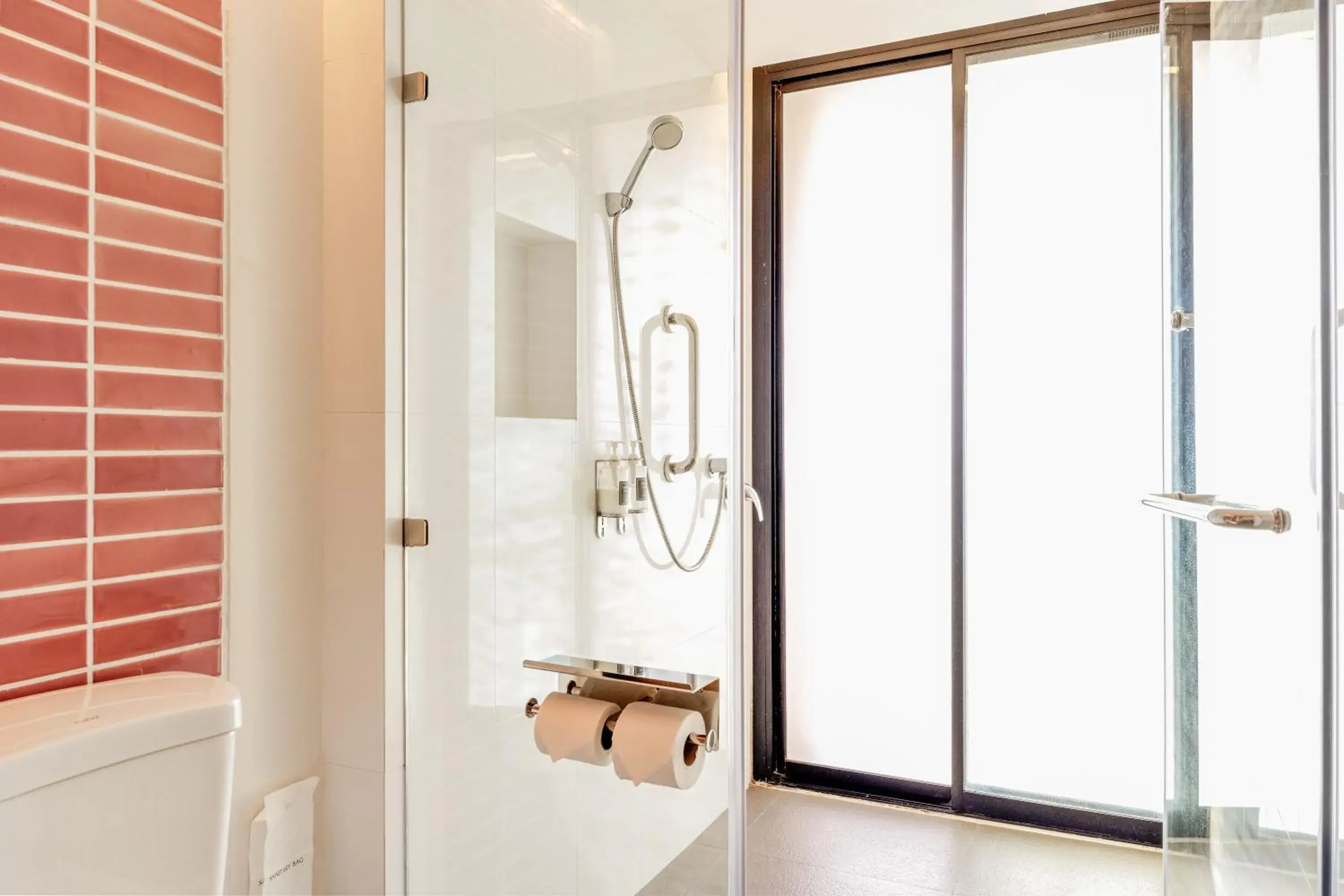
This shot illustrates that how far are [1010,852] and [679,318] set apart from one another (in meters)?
1.76

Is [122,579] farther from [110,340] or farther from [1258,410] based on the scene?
[1258,410]

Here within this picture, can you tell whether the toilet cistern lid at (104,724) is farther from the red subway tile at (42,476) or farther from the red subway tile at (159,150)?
the red subway tile at (159,150)

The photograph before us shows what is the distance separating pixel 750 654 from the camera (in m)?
2.66

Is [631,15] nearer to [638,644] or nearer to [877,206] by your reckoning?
[638,644]

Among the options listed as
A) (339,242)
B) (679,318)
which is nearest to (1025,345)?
(679,318)

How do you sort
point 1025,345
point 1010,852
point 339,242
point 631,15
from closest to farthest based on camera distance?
1. point 631,15
2. point 339,242
3. point 1010,852
4. point 1025,345

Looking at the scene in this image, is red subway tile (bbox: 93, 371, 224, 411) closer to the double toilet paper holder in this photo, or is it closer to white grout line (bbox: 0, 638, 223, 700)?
white grout line (bbox: 0, 638, 223, 700)

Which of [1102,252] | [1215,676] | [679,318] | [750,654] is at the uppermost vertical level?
[1102,252]

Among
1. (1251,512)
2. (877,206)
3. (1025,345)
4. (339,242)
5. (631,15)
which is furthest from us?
(877,206)

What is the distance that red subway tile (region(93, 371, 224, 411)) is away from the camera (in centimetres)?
113

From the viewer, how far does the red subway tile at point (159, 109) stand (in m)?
1.13

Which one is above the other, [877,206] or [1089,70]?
[1089,70]

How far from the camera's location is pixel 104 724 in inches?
38.0

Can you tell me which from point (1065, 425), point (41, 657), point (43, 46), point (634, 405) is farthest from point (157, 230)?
→ point (1065, 425)
